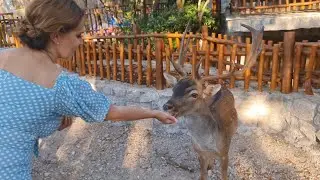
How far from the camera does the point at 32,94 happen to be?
5.47 feet

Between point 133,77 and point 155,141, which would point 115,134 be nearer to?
point 155,141

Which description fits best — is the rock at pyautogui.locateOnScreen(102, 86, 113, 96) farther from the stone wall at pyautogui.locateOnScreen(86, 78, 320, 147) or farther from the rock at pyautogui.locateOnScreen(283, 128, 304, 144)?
the rock at pyautogui.locateOnScreen(283, 128, 304, 144)

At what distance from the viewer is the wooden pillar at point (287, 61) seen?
4829 millimetres

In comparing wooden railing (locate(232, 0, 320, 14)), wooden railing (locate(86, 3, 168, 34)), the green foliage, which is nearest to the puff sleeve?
wooden railing (locate(232, 0, 320, 14))

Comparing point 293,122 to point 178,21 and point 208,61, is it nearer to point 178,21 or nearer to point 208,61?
point 208,61

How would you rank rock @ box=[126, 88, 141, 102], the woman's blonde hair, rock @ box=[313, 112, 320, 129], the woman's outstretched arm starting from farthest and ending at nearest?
rock @ box=[126, 88, 141, 102], rock @ box=[313, 112, 320, 129], the woman's outstretched arm, the woman's blonde hair

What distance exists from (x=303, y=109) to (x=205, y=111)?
1867mm

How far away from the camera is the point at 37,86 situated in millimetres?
1660

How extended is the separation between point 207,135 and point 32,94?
7.33ft

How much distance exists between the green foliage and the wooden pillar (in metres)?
5.83

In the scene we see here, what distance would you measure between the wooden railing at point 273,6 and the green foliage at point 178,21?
0.98 meters

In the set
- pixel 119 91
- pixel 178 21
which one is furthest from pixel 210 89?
pixel 178 21

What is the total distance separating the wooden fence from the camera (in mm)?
4973

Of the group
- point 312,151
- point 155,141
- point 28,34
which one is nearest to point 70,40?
point 28,34
